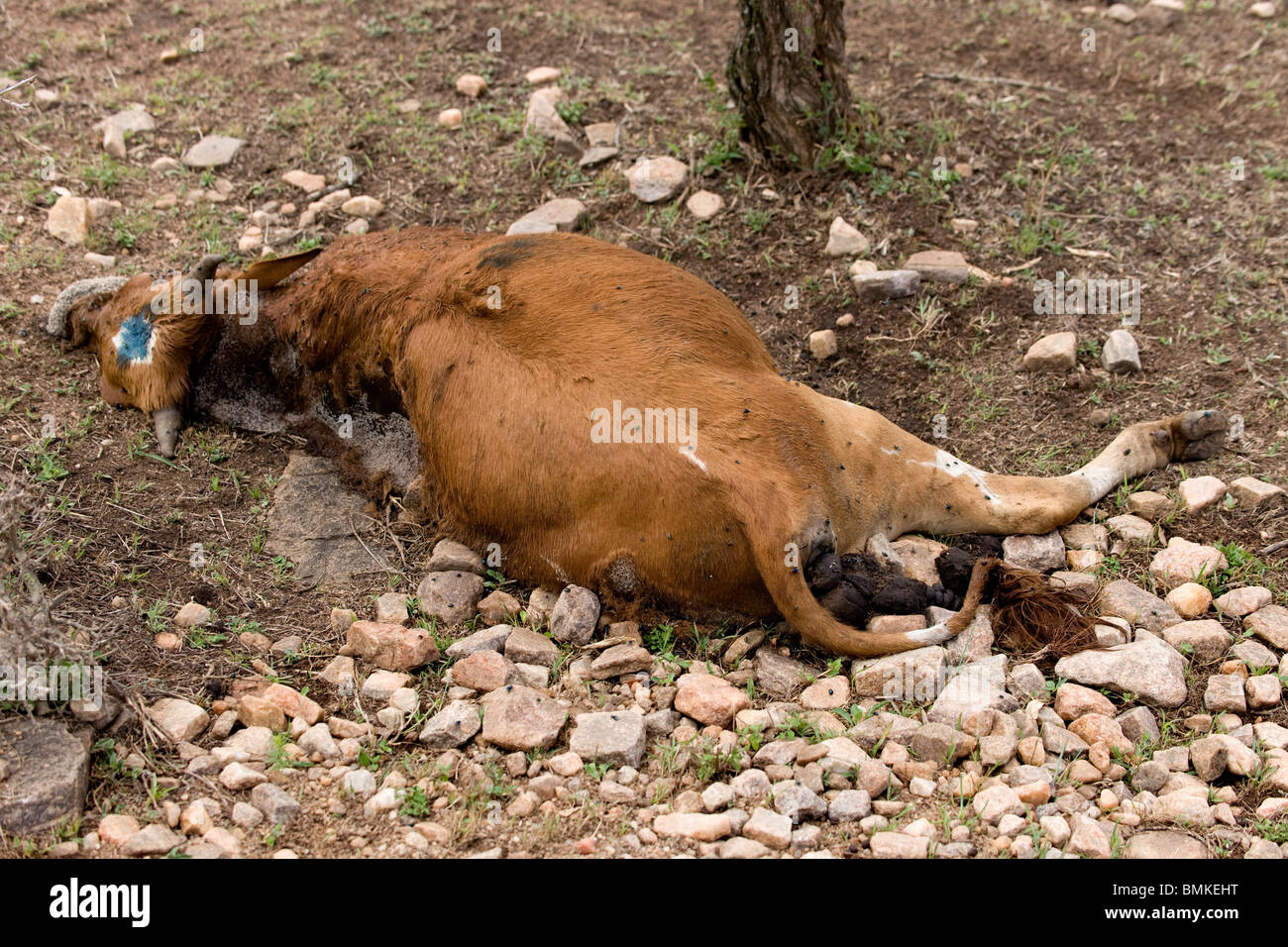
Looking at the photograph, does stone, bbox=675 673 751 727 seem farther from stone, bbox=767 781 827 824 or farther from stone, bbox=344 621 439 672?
stone, bbox=344 621 439 672

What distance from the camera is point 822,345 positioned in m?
5.23

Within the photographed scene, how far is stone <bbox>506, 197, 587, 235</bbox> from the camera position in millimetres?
5910

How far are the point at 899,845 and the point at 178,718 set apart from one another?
2.15 meters

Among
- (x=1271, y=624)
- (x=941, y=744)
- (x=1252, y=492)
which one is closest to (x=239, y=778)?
(x=941, y=744)

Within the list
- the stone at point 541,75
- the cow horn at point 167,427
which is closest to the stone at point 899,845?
the cow horn at point 167,427

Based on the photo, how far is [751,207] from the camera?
595 cm

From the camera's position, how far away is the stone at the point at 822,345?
5227 mm

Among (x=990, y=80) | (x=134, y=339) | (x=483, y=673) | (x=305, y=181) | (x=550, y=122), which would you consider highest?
(x=990, y=80)

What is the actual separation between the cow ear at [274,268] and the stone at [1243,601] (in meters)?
3.81

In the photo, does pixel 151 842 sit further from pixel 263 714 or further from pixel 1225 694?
pixel 1225 694

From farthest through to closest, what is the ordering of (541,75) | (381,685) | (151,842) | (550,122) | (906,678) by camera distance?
(541,75), (550,122), (381,685), (906,678), (151,842)

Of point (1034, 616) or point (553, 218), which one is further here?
point (553, 218)

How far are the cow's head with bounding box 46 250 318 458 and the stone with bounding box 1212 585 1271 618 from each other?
384cm

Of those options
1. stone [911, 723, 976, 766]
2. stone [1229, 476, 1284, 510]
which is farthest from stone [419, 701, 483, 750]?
stone [1229, 476, 1284, 510]
